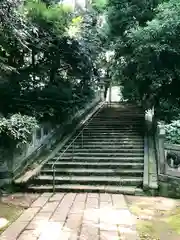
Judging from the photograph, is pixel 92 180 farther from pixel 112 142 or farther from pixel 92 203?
pixel 112 142

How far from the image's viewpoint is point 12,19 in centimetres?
697

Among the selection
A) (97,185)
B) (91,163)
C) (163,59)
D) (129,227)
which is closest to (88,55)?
(163,59)

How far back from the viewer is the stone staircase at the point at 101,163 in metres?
8.09

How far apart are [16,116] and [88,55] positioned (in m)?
4.75

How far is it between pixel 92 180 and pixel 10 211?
8.35ft

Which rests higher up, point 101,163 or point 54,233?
point 101,163

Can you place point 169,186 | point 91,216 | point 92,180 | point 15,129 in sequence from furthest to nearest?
point 92,180, point 15,129, point 169,186, point 91,216

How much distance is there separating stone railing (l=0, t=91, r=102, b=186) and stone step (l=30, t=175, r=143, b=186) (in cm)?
62

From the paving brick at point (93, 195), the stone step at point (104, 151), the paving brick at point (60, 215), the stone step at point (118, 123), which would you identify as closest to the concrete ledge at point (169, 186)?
the paving brick at point (93, 195)

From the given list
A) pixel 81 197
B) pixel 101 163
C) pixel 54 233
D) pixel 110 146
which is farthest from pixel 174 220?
pixel 110 146

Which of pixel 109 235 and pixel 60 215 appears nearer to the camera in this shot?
pixel 109 235

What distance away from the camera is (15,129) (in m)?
7.84

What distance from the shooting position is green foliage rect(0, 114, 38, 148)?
24.8 feet

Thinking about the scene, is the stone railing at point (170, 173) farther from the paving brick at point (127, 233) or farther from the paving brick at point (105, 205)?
the paving brick at point (127, 233)
